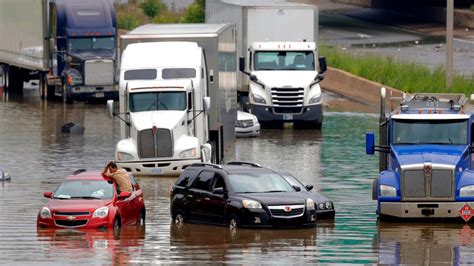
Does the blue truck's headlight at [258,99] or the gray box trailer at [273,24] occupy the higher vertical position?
the gray box trailer at [273,24]

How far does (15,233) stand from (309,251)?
6.22 metres

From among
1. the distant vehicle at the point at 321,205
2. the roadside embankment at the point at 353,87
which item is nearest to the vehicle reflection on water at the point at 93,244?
the distant vehicle at the point at 321,205

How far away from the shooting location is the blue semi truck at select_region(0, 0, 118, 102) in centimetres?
6097

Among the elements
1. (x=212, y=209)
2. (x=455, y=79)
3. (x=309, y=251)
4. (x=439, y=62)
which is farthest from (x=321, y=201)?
(x=439, y=62)

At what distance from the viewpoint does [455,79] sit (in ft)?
195

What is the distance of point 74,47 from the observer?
201 feet

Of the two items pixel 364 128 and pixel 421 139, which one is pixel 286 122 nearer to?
pixel 364 128

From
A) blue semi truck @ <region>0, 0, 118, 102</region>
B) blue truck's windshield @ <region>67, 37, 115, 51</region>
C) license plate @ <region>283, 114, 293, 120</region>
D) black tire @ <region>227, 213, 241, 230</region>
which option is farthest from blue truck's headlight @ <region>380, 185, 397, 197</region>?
blue truck's windshield @ <region>67, 37, 115, 51</region>

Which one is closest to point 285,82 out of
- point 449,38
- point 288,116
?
point 288,116

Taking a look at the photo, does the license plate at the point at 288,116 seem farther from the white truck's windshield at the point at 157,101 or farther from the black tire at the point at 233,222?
the black tire at the point at 233,222

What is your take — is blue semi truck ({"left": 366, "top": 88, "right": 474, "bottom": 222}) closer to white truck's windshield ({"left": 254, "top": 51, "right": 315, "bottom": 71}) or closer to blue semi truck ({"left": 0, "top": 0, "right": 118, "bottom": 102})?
white truck's windshield ({"left": 254, "top": 51, "right": 315, "bottom": 71})

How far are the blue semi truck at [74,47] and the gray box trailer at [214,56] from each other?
16.6 metres

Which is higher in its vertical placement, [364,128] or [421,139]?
[421,139]

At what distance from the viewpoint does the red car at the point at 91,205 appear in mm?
29734
